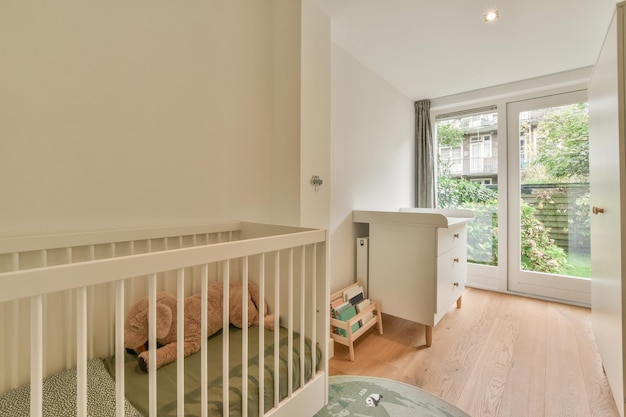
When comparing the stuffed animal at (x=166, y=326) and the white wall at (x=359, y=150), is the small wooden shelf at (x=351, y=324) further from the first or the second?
the stuffed animal at (x=166, y=326)

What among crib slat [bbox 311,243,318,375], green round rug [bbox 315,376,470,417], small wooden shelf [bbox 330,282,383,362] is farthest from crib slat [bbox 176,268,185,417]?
small wooden shelf [bbox 330,282,383,362]

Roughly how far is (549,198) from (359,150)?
1942mm

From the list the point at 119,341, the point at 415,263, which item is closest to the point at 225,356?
the point at 119,341

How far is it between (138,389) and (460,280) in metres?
2.27

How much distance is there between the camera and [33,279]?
53 centimetres

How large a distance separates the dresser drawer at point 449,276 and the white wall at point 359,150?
2.23 ft

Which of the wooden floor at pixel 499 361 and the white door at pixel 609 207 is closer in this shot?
the white door at pixel 609 207

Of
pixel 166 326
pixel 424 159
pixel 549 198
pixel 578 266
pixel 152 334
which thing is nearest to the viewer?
pixel 152 334

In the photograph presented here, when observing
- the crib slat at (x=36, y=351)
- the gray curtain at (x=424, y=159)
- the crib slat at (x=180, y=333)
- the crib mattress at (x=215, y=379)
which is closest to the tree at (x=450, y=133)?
the gray curtain at (x=424, y=159)

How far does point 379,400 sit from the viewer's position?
138 centimetres

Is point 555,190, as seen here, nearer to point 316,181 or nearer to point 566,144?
point 566,144

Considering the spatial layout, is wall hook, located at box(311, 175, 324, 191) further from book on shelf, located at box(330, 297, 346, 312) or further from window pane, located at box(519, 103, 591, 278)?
window pane, located at box(519, 103, 591, 278)

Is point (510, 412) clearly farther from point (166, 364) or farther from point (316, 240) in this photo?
point (166, 364)

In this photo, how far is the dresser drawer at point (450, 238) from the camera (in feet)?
6.15
